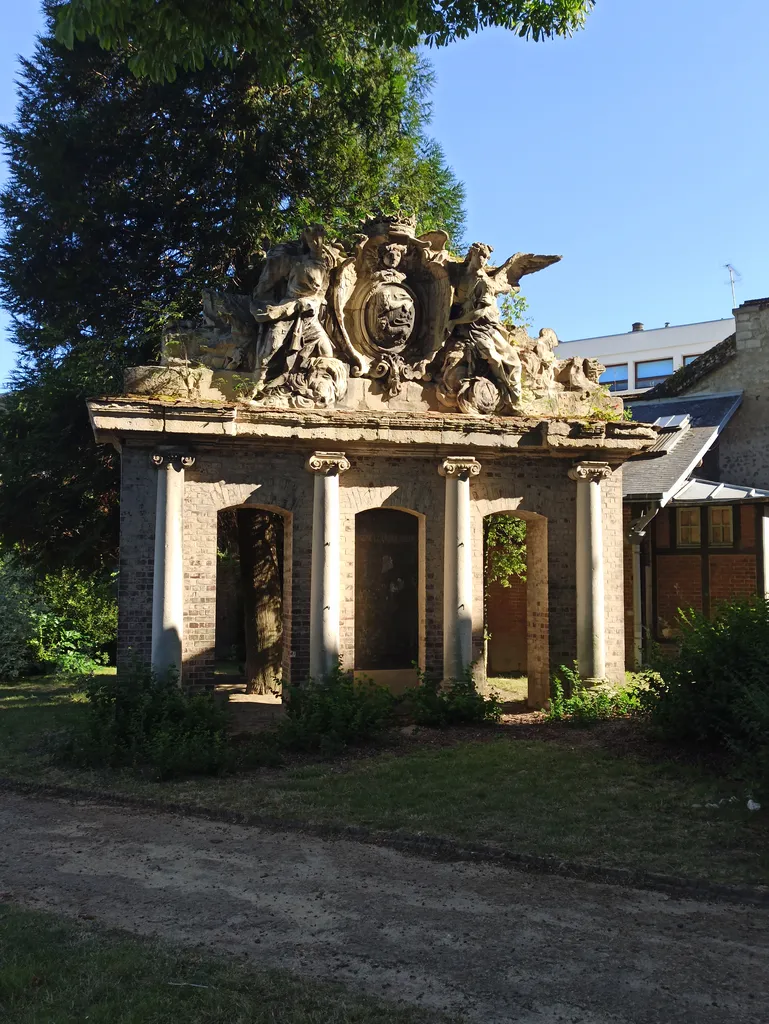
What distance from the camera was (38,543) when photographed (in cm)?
1571

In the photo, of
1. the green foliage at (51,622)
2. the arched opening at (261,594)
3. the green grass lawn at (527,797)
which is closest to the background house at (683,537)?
the green grass lawn at (527,797)

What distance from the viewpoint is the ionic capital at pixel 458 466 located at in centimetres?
1237

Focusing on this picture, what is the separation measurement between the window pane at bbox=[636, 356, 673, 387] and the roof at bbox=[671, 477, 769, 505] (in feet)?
76.9

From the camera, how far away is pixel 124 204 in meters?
15.2

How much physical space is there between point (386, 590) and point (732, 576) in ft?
24.2

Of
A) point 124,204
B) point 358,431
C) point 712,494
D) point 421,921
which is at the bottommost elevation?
point 421,921

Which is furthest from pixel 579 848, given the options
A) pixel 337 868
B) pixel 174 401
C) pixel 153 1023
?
pixel 174 401

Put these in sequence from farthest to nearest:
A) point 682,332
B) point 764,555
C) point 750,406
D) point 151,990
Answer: point 682,332, point 750,406, point 764,555, point 151,990

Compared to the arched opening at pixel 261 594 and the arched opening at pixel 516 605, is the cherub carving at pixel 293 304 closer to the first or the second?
the arched opening at pixel 516 605

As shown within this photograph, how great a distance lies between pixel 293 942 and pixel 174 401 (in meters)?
7.53

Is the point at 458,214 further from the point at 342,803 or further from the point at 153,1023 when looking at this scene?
the point at 153,1023

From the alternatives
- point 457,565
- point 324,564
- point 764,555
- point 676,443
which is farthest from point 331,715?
point 676,443

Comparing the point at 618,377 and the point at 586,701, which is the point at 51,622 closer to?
the point at 586,701

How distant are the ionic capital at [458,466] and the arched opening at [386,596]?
2.38 m
